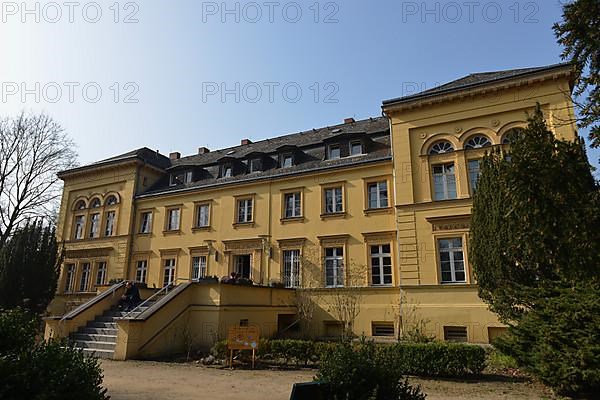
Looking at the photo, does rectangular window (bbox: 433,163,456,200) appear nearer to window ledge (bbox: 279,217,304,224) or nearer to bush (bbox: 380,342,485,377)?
window ledge (bbox: 279,217,304,224)

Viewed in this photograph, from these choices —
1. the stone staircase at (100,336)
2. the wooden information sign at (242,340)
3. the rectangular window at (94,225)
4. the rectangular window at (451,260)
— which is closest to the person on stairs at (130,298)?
the stone staircase at (100,336)

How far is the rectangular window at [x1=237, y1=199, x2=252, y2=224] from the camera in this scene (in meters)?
22.7

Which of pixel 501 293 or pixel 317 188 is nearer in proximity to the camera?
pixel 501 293

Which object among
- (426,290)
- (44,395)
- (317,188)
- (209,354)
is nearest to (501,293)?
(426,290)

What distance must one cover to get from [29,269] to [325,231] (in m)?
15.5

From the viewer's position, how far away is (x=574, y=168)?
641 cm

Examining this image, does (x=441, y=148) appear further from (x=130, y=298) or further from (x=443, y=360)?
(x=130, y=298)

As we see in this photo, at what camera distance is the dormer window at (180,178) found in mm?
26406

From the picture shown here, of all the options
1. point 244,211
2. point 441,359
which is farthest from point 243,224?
point 441,359

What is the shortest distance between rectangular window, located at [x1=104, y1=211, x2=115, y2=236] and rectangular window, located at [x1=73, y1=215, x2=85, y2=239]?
2.26 metres

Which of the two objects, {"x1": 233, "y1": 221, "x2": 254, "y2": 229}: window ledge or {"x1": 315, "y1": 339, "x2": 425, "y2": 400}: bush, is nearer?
{"x1": 315, "y1": 339, "x2": 425, "y2": 400}: bush

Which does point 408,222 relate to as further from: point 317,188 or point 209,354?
point 209,354

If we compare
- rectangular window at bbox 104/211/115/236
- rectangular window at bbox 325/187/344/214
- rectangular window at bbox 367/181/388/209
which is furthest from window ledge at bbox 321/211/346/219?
rectangular window at bbox 104/211/115/236

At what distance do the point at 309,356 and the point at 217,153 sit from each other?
21092 mm
